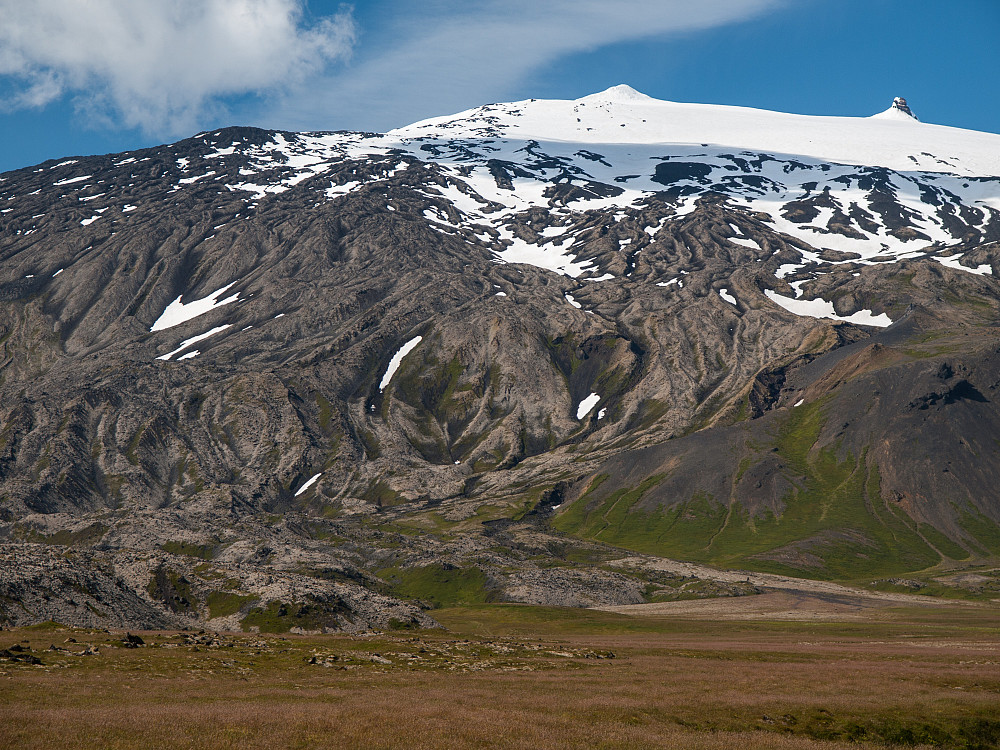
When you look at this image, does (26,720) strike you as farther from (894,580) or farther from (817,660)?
(894,580)

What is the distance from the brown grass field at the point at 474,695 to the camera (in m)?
30.1

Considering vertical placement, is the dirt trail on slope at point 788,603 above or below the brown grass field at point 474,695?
below

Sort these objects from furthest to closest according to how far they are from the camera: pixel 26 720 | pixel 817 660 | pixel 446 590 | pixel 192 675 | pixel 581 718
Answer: pixel 446 590 < pixel 817 660 < pixel 192 675 < pixel 581 718 < pixel 26 720

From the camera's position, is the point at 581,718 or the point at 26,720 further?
the point at 581,718

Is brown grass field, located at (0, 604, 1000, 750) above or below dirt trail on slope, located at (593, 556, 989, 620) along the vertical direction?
above

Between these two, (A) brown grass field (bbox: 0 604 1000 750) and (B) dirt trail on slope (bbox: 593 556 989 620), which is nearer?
(A) brown grass field (bbox: 0 604 1000 750)

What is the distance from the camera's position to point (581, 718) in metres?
35.3

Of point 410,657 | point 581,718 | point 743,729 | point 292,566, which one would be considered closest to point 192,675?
point 410,657

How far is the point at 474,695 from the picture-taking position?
40875 mm

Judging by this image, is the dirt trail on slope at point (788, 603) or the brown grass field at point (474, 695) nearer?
the brown grass field at point (474, 695)

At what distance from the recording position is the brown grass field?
30109 mm

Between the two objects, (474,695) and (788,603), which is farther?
(788,603)

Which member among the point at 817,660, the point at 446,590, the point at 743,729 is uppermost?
the point at 743,729

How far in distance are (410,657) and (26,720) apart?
36.0 meters
